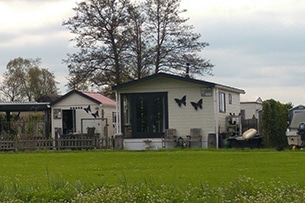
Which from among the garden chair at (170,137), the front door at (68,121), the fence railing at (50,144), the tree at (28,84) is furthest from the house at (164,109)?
the tree at (28,84)

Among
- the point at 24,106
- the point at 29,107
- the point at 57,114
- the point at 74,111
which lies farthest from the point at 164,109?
the point at 24,106

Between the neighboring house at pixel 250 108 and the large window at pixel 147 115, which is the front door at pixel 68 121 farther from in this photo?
the neighboring house at pixel 250 108

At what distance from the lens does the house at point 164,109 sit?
3170 cm

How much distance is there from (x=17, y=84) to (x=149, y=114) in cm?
4487

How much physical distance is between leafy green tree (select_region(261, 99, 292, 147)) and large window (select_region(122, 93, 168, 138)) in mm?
4561

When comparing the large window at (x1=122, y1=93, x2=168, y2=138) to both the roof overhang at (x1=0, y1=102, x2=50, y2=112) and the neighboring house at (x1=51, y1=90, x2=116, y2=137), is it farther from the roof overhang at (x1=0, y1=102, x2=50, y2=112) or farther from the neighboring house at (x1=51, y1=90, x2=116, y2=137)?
the roof overhang at (x1=0, y1=102, x2=50, y2=112)

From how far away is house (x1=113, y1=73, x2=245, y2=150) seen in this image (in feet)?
104

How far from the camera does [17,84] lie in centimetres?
7462

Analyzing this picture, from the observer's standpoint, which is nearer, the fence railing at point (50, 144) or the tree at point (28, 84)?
the fence railing at point (50, 144)

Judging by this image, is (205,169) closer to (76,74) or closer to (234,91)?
(234,91)

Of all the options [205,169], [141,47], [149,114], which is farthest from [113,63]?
[205,169]

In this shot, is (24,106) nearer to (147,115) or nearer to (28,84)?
(147,115)

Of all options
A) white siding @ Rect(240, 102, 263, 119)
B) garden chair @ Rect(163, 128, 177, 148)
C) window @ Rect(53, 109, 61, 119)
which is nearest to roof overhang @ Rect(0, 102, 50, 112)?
window @ Rect(53, 109, 61, 119)

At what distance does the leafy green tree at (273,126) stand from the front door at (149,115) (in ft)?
15.0
